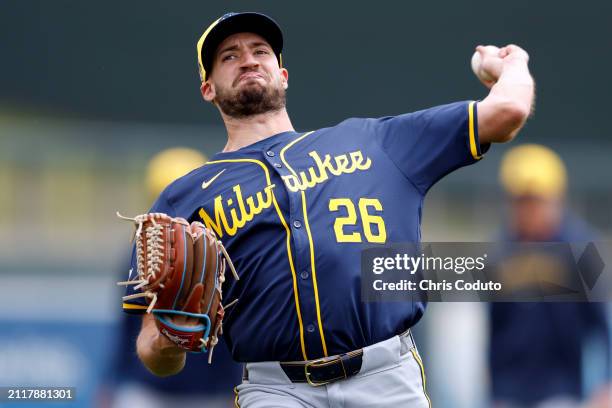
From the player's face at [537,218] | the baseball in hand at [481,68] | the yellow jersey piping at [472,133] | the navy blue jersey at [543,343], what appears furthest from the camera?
the player's face at [537,218]

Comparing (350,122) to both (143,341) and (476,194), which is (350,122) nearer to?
(143,341)

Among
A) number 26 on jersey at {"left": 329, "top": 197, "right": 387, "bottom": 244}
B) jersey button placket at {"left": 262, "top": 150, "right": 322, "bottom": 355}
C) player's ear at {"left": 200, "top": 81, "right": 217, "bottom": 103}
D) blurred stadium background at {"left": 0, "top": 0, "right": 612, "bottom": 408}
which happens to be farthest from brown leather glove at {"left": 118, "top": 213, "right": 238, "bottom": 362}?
blurred stadium background at {"left": 0, "top": 0, "right": 612, "bottom": 408}

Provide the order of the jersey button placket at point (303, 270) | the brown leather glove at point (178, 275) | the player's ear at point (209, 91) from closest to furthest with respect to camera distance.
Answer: the brown leather glove at point (178, 275)
the jersey button placket at point (303, 270)
the player's ear at point (209, 91)

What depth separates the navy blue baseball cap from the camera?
3285 mm

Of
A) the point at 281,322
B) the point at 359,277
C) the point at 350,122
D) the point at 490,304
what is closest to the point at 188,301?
the point at 281,322

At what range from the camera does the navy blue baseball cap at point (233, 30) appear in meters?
3.29

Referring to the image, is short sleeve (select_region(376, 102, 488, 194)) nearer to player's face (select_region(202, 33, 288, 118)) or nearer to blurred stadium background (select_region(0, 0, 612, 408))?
player's face (select_region(202, 33, 288, 118))

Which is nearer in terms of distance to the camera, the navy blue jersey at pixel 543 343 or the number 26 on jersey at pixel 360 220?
the number 26 on jersey at pixel 360 220

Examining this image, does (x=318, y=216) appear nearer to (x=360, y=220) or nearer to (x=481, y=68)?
(x=360, y=220)

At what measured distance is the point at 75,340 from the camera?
4.82 m

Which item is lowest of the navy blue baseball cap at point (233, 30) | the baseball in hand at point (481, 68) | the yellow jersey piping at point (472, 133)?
the yellow jersey piping at point (472, 133)

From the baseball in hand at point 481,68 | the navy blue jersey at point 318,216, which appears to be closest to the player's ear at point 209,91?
the navy blue jersey at point 318,216

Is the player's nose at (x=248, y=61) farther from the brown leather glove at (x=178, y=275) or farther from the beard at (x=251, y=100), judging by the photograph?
the brown leather glove at (x=178, y=275)

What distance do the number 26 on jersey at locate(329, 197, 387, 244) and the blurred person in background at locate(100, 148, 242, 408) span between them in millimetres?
1294
